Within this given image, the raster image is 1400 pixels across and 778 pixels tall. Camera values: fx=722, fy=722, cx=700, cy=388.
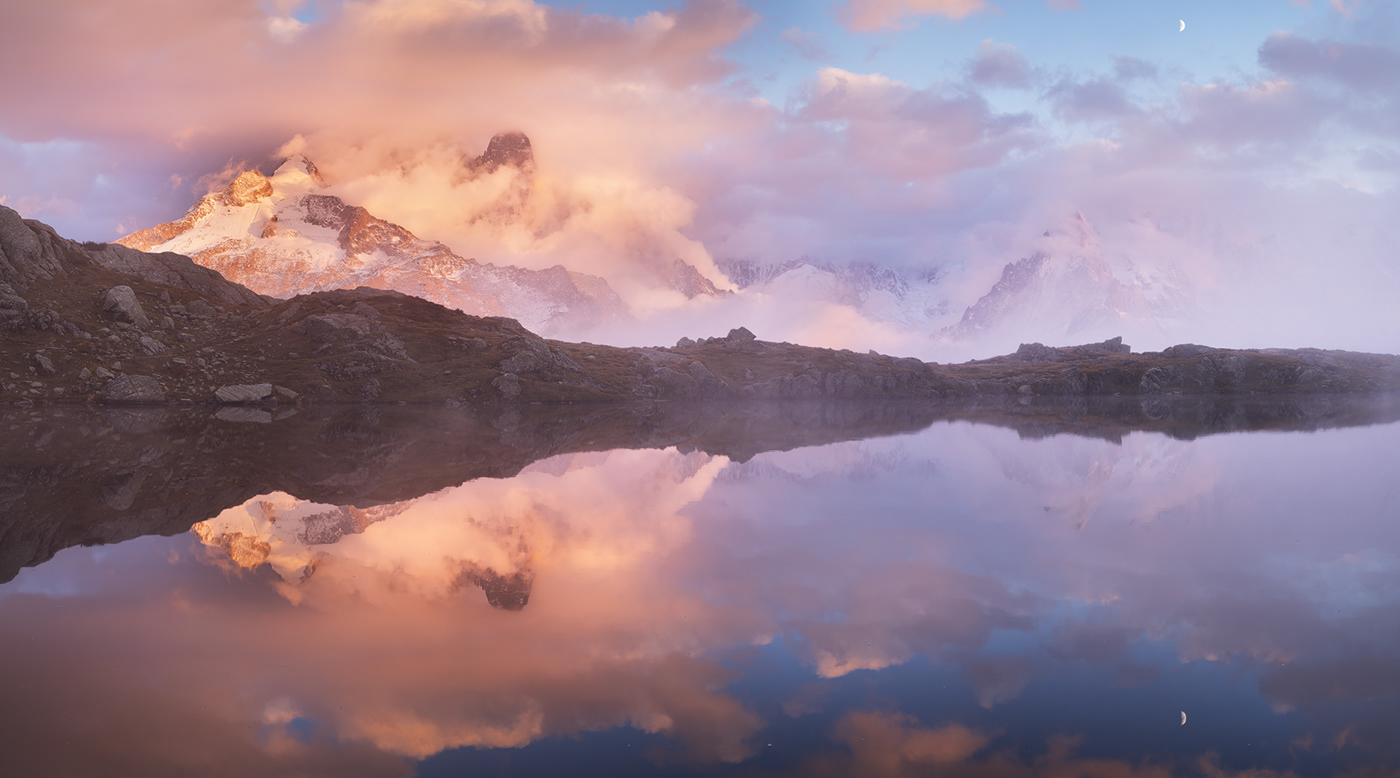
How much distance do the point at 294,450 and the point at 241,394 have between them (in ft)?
258

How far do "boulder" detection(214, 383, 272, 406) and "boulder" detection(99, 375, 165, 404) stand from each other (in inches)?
320

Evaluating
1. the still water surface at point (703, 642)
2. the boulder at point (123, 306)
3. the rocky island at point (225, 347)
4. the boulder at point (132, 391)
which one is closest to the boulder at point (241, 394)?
the rocky island at point (225, 347)

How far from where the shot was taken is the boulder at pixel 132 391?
112 meters

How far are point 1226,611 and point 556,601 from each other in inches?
773

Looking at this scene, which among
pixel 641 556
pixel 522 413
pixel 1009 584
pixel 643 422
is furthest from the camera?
pixel 522 413

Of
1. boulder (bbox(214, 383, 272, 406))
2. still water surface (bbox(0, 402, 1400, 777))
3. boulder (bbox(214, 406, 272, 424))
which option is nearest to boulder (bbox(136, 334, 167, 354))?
boulder (bbox(214, 383, 272, 406))

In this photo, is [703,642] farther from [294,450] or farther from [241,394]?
[241,394]

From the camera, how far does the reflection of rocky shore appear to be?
32875 mm

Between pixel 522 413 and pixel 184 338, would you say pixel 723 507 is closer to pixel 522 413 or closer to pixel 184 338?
pixel 522 413

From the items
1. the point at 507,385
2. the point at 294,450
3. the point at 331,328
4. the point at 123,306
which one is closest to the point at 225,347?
the point at 123,306

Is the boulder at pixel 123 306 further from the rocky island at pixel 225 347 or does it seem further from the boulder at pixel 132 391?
the boulder at pixel 132 391

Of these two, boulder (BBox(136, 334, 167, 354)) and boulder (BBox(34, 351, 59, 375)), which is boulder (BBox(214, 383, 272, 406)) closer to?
boulder (BBox(136, 334, 167, 354))

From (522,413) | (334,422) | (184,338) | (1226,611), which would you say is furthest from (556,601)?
(184,338)

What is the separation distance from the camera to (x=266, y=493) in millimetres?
38406
